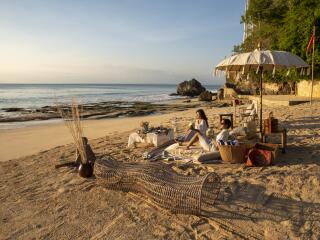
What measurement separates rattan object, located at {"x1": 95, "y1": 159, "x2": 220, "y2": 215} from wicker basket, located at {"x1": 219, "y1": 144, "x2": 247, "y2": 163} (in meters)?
1.57

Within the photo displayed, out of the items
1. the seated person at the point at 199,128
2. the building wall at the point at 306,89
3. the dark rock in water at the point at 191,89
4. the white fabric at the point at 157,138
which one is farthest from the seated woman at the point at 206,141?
the dark rock in water at the point at 191,89

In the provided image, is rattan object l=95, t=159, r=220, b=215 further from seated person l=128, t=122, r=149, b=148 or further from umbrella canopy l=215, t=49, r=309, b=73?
umbrella canopy l=215, t=49, r=309, b=73

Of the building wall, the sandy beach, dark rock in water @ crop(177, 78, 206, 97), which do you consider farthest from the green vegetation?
dark rock in water @ crop(177, 78, 206, 97)

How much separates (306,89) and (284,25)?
290 inches

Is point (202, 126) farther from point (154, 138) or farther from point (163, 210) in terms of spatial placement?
point (163, 210)

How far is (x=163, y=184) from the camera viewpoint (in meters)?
4.43

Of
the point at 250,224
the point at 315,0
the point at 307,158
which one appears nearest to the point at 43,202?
the point at 250,224

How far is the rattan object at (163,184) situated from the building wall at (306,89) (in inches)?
727

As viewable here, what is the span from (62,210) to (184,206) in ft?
5.67

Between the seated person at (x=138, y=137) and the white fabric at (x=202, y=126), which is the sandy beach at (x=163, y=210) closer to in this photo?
the white fabric at (x=202, y=126)

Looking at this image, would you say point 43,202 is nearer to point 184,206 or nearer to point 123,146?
point 184,206

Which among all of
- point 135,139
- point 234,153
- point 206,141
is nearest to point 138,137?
point 135,139

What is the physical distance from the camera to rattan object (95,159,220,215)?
4.16 m

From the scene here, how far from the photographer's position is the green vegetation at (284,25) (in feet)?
70.6
